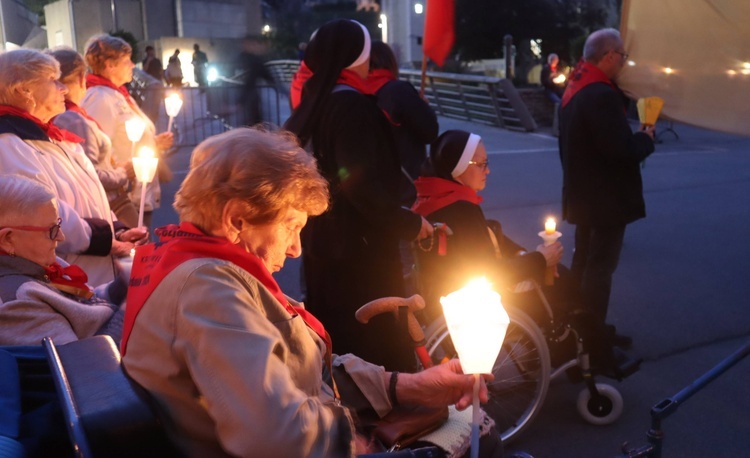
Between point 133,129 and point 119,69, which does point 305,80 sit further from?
point 119,69

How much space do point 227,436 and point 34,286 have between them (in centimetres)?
136

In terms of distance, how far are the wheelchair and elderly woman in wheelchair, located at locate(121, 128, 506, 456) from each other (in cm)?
178

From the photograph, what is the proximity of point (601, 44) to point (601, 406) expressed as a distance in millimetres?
2012

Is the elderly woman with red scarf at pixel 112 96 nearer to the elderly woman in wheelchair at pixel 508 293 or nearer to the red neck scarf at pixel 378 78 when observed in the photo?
the red neck scarf at pixel 378 78

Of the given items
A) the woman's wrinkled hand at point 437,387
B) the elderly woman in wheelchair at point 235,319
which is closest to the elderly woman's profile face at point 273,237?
the elderly woman in wheelchair at point 235,319

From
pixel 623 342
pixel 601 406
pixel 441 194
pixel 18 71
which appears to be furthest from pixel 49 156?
pixel 623 342

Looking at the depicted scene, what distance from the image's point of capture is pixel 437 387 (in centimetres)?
228

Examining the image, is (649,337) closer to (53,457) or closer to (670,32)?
(670,32)

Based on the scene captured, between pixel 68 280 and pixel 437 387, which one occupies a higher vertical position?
pixel 68 280

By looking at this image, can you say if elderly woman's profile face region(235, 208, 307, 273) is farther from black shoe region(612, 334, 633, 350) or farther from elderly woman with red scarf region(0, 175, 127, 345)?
black shoe region(612, 334, 633, 350)

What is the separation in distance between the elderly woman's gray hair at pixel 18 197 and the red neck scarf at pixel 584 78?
302cm

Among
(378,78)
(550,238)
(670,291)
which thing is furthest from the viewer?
(670,291)

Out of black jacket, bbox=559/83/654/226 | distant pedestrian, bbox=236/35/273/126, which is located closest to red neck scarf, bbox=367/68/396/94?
black jacket, bbox=559/83/654/226

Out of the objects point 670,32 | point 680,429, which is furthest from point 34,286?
point 680,429
